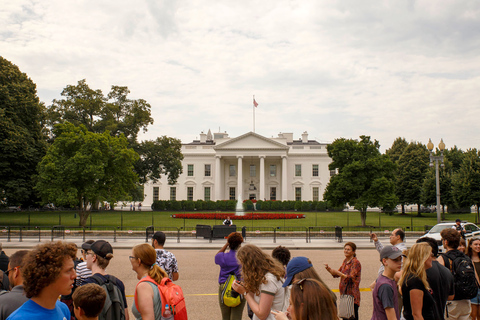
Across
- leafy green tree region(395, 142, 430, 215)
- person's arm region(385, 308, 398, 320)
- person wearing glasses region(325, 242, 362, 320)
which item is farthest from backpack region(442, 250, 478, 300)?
leafy green tree region(395, 142, 430, 215)

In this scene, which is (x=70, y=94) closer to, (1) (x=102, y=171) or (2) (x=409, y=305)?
(1) (x=102, y=171)

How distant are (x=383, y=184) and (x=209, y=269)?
22.4 m

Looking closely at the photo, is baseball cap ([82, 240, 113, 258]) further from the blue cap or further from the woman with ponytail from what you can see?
the blue cap

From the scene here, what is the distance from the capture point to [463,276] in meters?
5.87

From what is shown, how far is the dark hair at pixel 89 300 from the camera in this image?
3418 mm

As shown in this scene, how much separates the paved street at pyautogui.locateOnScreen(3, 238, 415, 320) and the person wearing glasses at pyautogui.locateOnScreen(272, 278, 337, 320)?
5647 mm

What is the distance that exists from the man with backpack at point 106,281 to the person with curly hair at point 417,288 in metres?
3.32

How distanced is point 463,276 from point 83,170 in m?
30.3

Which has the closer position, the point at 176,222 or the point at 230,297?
the point at 230,297

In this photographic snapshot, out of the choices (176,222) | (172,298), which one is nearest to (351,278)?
(172,298)

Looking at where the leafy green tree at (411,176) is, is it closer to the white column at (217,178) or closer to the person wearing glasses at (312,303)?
the white column at (217,178)

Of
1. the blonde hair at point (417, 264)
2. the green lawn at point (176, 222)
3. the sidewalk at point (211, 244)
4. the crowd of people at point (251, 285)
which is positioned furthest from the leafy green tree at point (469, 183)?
the blonde hair at point (417, 264)

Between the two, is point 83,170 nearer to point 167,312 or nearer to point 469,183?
point 167,312

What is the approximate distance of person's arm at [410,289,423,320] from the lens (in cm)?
445
